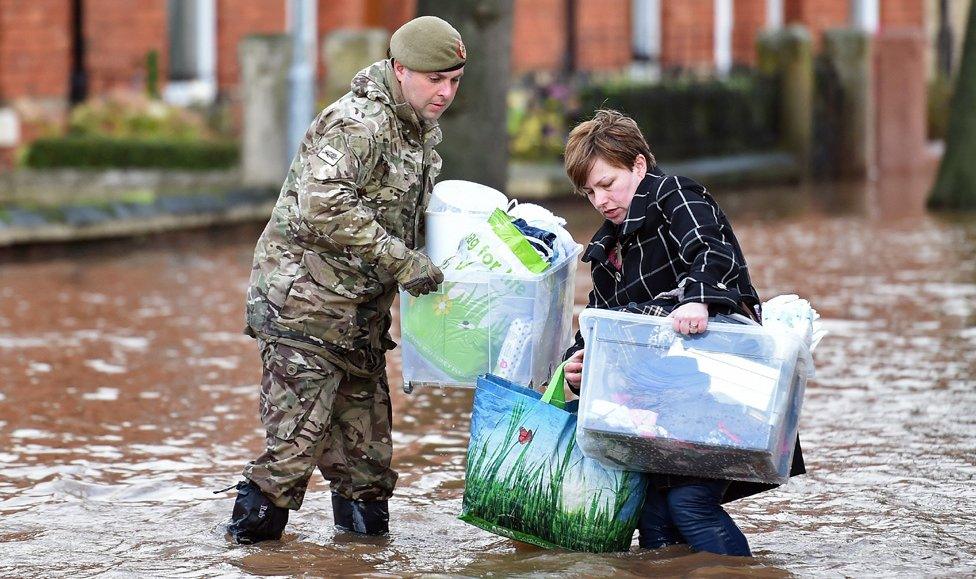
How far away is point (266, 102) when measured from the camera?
52.6 ft

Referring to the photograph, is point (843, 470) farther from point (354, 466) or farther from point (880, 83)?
point (880, 83)

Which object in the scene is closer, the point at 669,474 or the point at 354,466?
the point at 669,474

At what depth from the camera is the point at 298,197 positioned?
4.95 meters

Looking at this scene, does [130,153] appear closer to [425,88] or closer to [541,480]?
[425,88]

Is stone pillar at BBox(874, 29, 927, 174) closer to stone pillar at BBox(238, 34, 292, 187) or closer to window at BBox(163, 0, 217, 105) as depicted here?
window at BBox(163, 0, 217, 105)

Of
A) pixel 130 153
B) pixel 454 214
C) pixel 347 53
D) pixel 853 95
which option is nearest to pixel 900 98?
pixel 853 95

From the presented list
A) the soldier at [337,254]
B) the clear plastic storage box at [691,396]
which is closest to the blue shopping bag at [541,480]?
the clear plastic storage box at [691,396]

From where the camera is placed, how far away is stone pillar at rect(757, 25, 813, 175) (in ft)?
73.2

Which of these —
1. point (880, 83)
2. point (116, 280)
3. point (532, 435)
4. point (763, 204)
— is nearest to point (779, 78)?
point (880, 83)

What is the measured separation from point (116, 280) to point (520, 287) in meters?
7.39

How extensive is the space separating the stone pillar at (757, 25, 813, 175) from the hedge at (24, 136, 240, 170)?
330 inches

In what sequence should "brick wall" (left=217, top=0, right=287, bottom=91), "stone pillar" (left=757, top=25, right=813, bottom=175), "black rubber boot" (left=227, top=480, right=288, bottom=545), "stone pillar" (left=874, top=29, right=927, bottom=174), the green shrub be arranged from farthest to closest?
"stone pillar" (left=874, top=29, right=927, bottom=174), "stone pillar" (left=757, top=25, right=813, bottom=175), "brick wall" (left=217, top=0, right=287, bottom=91), the green shrub, "black rubber boot" (left=227, top=480, right=288, bottom=545)

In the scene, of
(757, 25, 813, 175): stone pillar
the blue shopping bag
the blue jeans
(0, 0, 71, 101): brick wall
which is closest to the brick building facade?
(0, 0, 71, 101): brick wall

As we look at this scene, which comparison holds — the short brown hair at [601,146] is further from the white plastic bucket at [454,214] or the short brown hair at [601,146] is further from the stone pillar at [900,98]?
the stone pillar at [900,98]
